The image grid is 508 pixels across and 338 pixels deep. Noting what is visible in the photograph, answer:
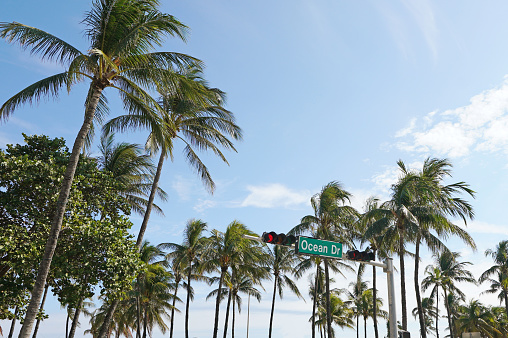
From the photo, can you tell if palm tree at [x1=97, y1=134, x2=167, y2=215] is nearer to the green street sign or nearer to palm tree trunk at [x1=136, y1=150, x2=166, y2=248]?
palm tree trunk at [x1=136, y1=150, x2=166, y2=248]

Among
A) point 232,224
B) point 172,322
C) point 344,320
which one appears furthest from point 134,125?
point 344,320

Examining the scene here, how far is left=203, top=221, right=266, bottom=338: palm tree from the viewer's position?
32.7 meters

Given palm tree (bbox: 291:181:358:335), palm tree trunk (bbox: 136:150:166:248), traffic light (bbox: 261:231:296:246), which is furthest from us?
palm tree (bbox: 291:181:358:335)

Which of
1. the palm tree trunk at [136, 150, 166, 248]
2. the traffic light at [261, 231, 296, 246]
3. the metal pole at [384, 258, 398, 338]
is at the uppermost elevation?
the palm tree trunk at [136, 150, 166, 248]

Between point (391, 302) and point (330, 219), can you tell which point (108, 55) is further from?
point (330, 219)

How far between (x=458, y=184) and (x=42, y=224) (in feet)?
76.1

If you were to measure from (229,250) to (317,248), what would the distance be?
1890 cm

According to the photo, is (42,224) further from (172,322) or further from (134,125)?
(172,322)

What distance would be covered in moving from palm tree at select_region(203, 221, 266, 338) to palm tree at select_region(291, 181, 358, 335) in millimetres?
4095

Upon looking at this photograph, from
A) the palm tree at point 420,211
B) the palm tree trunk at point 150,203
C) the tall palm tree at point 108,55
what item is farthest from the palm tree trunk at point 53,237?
the palm tree at point 420,211

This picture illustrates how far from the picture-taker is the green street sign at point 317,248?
541 inches

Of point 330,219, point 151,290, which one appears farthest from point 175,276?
point 330,219

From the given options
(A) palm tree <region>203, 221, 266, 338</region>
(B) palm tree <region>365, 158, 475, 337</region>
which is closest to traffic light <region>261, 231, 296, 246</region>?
(B) palm tree <region>365, 158, 475, 337</region>

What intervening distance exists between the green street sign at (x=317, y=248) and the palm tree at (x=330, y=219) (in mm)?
17924
